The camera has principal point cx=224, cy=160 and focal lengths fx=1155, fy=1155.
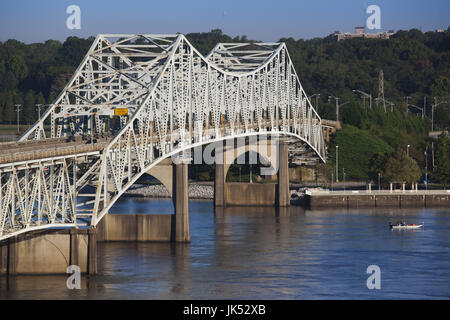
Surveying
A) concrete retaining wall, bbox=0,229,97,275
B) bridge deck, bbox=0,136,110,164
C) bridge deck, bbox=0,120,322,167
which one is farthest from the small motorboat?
concrete retaining wall, bbox=0,229,97,275

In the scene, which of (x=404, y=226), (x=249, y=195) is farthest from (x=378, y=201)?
(x=404, y=226)

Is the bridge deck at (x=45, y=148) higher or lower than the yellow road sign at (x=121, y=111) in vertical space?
lower

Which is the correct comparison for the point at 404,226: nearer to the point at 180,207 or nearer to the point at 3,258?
the point at 180,207

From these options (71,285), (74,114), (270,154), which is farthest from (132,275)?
(270,154)

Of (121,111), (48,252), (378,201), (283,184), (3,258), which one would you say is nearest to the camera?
(48,252)

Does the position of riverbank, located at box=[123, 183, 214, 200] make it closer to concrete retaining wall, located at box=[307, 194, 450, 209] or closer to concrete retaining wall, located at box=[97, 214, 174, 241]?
concrete retaining wall, located at box=[307, 194, 450, 209]

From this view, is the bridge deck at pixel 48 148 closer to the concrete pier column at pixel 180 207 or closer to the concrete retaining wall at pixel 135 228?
the concrete pier column at pixel 180 207

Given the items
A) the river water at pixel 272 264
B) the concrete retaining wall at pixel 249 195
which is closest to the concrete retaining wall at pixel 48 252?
the river water at pixel 272 264
